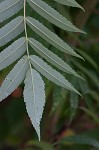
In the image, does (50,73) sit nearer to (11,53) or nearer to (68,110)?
(11,53)

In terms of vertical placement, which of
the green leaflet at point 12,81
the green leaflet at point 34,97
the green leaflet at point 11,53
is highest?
the green leaflet at point 11,53

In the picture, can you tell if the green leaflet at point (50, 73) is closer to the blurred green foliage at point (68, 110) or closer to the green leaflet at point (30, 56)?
the green leaflet at point (30, 56)

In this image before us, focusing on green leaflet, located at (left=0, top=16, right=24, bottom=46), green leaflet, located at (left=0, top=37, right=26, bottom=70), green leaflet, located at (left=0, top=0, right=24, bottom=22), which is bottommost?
green leaflet, located at (left=0, top=37, right=26, bottom=70)

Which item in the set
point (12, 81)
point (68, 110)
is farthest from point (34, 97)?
point (68, 110)

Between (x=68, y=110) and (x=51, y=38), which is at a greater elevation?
(x=51, y=38)

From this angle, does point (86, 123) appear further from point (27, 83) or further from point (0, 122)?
point (27, 83)

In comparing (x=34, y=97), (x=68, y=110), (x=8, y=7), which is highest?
(x=8, y=7)

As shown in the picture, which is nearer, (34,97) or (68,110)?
(34,97)

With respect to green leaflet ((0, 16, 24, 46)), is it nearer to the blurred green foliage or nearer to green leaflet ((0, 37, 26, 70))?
green leaflet ((0, 37, 26, 70))

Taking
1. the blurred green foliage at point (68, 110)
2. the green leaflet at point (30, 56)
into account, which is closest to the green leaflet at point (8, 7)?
the green leaflet at point (30, 56)

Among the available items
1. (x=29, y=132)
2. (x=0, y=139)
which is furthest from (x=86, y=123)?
(x=0, y=139)

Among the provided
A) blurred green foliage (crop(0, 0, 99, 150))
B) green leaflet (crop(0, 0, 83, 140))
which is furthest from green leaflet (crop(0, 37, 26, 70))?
blurred green foliage (crop(0, 0, 99, 150))
